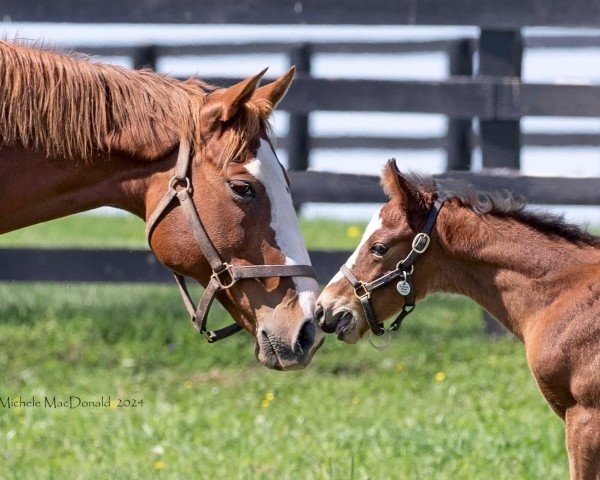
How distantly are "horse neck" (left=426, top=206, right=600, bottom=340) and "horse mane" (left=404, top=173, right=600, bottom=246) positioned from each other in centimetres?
2

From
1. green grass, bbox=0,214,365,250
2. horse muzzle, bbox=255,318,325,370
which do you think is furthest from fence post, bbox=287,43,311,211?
horse muzzle, bbox=255,318,325,370

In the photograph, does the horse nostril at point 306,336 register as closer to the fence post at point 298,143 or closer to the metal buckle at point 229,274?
the metal buckle at point 229,274

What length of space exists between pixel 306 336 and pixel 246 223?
1.42ft

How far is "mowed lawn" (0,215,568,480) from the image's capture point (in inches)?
183

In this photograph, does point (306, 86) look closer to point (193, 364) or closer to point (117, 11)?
point (117, 11)

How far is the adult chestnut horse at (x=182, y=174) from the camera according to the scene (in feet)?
11.2

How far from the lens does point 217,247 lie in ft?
11.4

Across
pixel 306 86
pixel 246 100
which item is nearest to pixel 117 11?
pixel 306 86

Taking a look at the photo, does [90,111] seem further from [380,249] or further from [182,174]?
[380,249]

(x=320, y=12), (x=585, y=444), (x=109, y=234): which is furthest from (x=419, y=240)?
(x=109, y=234)

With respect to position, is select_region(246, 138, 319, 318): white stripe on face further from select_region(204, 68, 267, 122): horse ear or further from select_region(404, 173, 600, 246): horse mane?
select_region(404, 173, 600, 246): horse mane

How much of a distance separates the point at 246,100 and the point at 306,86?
301cm

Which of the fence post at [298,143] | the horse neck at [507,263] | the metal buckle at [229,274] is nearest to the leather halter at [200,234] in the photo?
the metal buckle at [229,274]

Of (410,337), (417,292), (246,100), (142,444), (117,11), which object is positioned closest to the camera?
(246,100)
